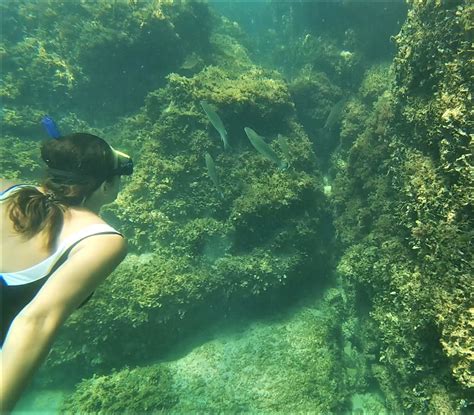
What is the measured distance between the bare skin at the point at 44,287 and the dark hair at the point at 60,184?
0.05 m

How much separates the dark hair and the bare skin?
0.18 ft

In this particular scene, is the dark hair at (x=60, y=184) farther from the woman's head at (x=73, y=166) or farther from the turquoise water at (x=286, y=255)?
the turquoise water at (x=286, y=255)

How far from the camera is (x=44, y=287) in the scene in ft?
4.49

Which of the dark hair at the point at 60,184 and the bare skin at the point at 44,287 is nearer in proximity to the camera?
the bare skin at the point at 44,287

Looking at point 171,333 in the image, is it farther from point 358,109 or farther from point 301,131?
point 358,109

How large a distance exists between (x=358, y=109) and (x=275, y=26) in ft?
39.1

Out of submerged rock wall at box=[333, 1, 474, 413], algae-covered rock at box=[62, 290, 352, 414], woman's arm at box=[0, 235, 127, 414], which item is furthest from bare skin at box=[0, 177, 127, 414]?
algae-covered rock at box=[62, 290, 352, 414]

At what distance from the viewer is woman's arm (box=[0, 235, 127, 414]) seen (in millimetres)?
1200

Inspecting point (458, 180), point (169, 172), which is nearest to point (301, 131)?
point (169, 172)

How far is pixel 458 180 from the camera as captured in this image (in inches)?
143

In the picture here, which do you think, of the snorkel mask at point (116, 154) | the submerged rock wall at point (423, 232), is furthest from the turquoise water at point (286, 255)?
the snorkel mask at point (116, 154)

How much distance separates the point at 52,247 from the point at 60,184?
39 centimetres

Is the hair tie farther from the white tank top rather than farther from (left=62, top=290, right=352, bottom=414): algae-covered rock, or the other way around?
(left=62, top=290, right=352, bottom=414): algae-covered rock

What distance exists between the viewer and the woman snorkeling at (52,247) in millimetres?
1260
